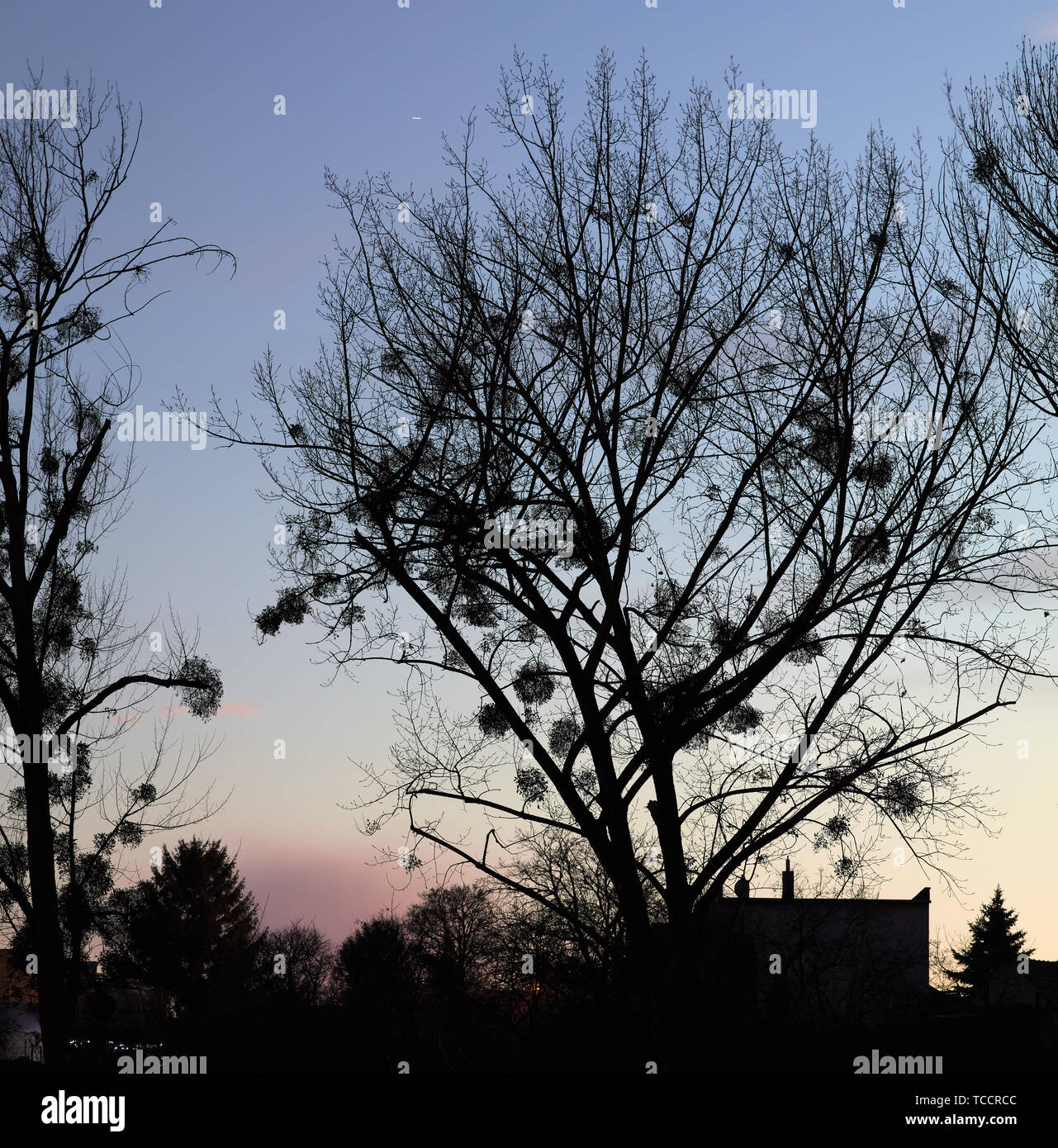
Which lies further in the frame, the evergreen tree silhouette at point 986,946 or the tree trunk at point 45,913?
the evergreen tree silhouette at point 986,946

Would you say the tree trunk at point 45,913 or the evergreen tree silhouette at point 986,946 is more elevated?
the tree trunk at point 45,913

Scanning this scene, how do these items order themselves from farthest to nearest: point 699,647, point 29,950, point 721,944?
point 721,944 → point 29,950 → point 699,647

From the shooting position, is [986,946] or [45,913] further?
[986,946]

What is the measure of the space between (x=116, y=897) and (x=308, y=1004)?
27.6 meters

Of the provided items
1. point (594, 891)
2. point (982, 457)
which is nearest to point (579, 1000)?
point (594, 891)

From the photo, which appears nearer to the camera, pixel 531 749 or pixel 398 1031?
pixel 531 749

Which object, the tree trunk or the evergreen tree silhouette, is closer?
the tree trunk

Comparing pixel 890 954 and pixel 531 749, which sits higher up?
pixel 531 749

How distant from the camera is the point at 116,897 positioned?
17.7 m

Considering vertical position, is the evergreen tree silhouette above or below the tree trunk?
below

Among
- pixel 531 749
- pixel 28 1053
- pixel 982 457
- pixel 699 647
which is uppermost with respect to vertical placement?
pixel 982 457

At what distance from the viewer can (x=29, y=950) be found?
16.7 meters
